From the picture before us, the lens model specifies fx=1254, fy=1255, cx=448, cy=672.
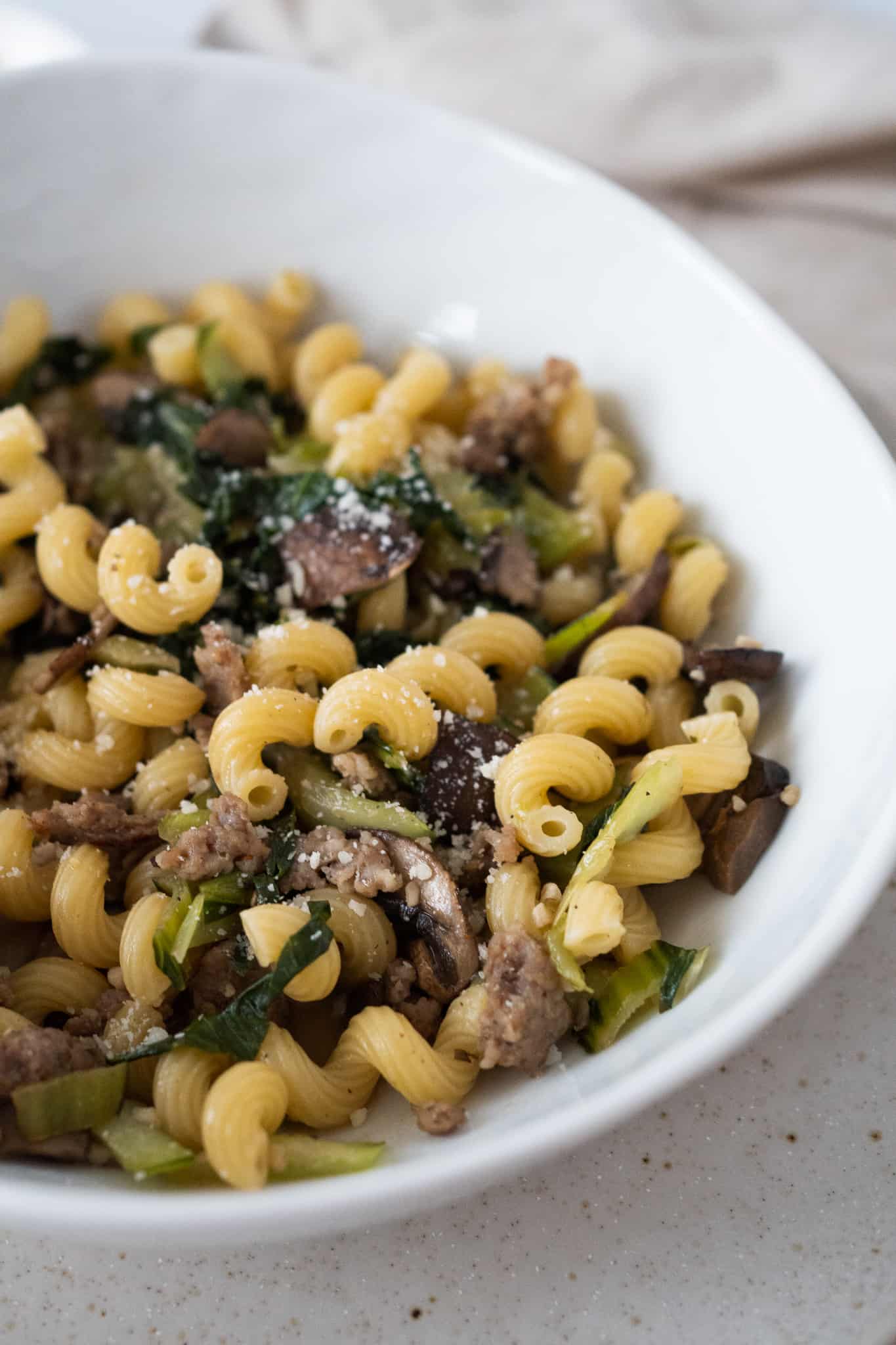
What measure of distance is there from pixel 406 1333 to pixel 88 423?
1905mm

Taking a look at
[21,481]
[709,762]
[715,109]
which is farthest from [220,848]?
[715,109]

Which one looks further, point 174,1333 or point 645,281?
point 645,281

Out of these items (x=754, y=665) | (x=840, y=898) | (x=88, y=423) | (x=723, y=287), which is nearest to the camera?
(x=840, y=898)

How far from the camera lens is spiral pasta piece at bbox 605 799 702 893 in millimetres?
1822

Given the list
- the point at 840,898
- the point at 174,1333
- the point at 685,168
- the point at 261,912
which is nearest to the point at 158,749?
the point at 261,912

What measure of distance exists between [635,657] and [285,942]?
801mm

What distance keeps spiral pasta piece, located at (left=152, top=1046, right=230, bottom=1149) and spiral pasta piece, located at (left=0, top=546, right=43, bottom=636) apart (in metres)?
0.97

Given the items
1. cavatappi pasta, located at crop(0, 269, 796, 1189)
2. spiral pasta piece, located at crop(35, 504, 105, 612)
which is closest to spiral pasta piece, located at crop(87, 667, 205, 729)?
cavatappi pasta, located at crop(0, 269, 796, 1189)

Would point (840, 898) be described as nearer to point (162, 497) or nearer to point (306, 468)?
point (306, 468)

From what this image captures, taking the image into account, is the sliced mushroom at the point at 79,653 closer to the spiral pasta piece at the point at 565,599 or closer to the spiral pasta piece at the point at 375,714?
the spiral pasta piece at the point at 375,714

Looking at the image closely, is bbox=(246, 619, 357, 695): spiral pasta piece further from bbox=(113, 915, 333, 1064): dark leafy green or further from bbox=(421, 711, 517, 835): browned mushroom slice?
bbox=(113, 915, 333, 1064): dark leafy green

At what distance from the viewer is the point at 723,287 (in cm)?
237

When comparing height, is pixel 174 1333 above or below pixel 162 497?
below

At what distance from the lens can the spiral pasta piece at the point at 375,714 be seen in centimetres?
187
